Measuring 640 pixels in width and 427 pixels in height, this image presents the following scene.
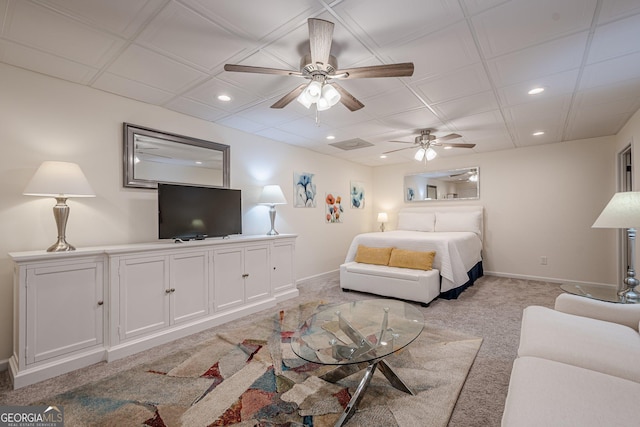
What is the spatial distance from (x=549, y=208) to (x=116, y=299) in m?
6.38

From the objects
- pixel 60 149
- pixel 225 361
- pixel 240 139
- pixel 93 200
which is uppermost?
pixel 240 139

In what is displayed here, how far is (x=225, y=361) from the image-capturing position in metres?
2.27

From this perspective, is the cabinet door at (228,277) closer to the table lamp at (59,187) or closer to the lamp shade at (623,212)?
the table lamp at (59,187)

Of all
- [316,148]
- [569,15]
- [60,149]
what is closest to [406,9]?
[569,15]

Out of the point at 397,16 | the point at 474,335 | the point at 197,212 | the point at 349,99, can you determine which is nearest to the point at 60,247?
the point at 197,212

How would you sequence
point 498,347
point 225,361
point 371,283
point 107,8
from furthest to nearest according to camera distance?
point 371,283 < point 498,347 < point 225,361 < point 107,8

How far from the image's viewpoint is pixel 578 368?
1317 mm

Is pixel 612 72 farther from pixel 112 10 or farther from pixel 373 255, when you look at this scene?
pixel 112 10

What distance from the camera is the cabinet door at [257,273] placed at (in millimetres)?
3471

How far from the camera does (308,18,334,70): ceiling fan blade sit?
162 cm

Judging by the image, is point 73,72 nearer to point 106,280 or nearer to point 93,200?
point 93,200

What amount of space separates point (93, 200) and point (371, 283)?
135 inches

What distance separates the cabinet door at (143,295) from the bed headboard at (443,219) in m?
4.73

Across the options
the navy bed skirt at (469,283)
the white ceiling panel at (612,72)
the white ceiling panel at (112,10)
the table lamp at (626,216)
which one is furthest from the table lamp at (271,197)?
the white ceiling panel at (612,72)
